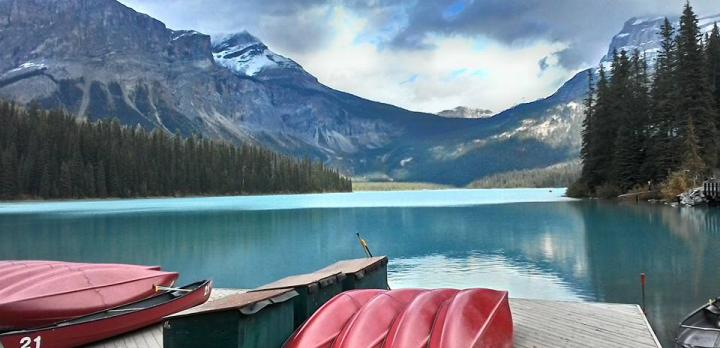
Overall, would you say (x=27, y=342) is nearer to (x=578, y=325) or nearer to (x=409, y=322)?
(x=409, y=322)

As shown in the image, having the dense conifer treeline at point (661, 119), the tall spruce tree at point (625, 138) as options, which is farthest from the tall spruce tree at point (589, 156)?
the tall spruce tree at point (625, 138)

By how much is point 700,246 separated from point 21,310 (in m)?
27.3

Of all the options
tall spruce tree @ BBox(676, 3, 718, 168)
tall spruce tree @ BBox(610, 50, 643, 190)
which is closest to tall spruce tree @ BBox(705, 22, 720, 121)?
tall spruce tree @ BBox(676, 3, 718, 168)

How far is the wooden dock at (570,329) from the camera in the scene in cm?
923

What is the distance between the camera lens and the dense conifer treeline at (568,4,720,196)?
57469mm

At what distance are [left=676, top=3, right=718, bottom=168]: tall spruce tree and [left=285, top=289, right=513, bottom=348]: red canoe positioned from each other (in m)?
56.6

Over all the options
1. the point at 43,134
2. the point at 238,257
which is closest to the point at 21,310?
the point at 238,257

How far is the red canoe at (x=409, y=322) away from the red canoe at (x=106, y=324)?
407 cm

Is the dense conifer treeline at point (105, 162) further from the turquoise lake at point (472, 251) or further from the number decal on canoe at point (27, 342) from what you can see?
the number decal on canoe at point (27, 342)

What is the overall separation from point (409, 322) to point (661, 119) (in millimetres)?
65773

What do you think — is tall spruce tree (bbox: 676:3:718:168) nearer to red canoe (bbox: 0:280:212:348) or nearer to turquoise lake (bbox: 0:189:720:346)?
turquoise lake (bbox: 0:189:720:346)

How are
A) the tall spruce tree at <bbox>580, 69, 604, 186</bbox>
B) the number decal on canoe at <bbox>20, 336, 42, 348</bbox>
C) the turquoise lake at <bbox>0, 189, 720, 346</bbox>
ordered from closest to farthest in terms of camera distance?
the number decal on canoe at <bbox>20, 336, 42, 348</bbox>, the turquoise lake at <bbox>0, 189, 720, 346</bbox>, the tall spruce tree at <bbox>580, 69, 604, 186</bbox>

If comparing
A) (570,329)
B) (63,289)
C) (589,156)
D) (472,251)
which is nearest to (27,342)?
(63,289)

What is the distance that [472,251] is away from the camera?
95.9 feet
